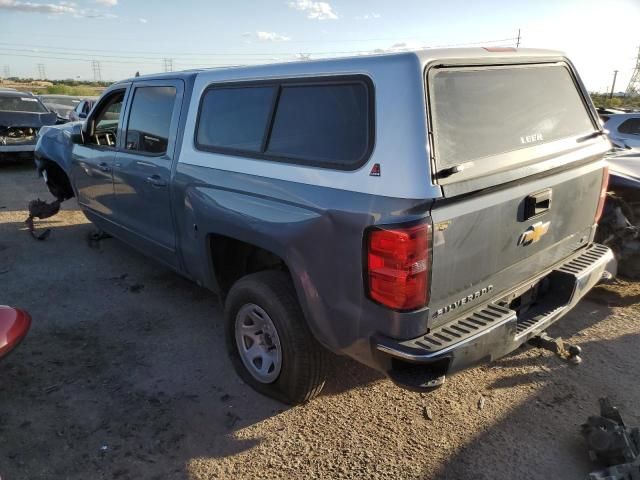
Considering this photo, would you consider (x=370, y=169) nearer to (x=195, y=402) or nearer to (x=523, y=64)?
(x=523, y=64)

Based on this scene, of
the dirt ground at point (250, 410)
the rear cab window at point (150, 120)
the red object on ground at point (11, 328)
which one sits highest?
the rear cab window at point (150, 120)

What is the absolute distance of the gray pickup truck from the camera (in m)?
2.25

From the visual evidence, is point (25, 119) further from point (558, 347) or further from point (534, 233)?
point (558, 347)

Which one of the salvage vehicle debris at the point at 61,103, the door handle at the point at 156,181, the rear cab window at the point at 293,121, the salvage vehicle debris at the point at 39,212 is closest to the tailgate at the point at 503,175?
the rear cab window at the point at 293,121

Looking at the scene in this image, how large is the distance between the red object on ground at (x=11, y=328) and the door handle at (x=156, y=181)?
4.78ft

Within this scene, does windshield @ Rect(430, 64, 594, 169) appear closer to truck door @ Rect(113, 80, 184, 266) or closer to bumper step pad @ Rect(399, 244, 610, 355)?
bumper step pad @ Rect(399, 244, 610, 355)

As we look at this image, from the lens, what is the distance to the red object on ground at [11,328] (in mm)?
2438

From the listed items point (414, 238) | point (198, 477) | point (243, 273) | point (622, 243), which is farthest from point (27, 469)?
point (622, 243)

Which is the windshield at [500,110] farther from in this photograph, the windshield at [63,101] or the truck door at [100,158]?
the windshield at [63,101]

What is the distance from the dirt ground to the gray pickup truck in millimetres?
328

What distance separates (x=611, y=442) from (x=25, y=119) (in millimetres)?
12463

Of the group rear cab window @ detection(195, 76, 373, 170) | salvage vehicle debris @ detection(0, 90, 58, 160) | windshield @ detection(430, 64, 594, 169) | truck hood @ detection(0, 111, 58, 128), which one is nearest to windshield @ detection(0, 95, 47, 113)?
salvage vehicle debris @ detection(0, 90, 58, 160)

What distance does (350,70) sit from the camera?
8.08ft

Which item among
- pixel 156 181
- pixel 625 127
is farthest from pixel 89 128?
pixel 625 127
